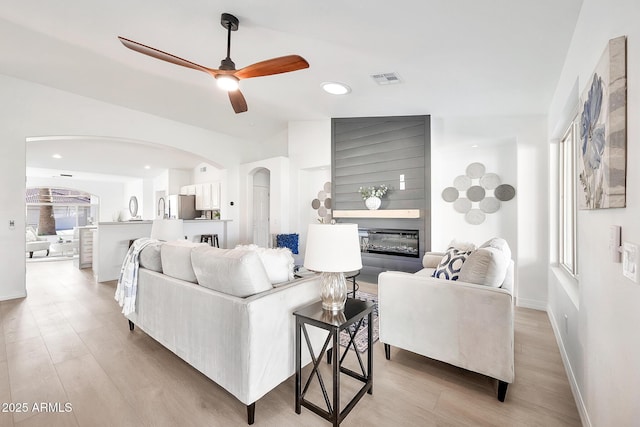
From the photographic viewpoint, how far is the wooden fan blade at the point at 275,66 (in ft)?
7.57

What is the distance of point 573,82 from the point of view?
80.4 inches

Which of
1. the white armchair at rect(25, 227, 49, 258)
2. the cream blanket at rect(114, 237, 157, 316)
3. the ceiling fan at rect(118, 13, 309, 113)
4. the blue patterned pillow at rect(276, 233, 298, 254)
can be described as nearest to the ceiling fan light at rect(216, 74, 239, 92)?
the ceiling fan at rect(118, 13, 309, 113)

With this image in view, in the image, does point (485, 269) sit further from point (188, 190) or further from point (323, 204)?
point (188, 190)

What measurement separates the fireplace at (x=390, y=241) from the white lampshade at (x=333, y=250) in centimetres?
290

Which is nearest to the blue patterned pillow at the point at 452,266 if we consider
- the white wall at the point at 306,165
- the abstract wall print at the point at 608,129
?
the abstract wall print at the point at 608,129

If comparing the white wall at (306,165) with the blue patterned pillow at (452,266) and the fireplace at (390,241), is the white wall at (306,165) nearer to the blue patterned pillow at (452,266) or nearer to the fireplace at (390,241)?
the fireplace at (390,241)

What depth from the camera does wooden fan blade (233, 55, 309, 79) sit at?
2.31m

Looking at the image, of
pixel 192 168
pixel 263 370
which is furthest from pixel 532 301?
pixel 192 168

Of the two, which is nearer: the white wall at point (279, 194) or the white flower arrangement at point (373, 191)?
the white flower arrangement at point (373, 191)

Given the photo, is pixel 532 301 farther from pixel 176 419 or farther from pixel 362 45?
pixel 176 419

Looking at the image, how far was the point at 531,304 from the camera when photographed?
3498 mm

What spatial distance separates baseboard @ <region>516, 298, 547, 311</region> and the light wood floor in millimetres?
862

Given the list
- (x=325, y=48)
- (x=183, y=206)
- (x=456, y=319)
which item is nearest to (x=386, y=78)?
(x=325, y=48)

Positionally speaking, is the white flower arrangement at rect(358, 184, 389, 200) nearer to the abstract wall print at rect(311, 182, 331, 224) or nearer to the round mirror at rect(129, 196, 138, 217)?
the abstract wall print at rect(311, 182, 331, 224)
